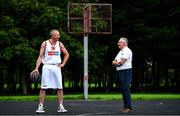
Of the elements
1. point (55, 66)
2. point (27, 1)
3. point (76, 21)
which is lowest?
point (55, 66)

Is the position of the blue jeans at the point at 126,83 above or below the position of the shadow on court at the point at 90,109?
above

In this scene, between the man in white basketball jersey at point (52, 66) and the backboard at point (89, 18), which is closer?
the man in white basketball jersey at point (52, 66)

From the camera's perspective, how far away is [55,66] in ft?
51.4

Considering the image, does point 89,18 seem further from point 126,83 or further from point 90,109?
point 126,83

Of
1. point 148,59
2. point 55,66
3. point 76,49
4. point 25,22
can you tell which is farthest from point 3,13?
point 55,66

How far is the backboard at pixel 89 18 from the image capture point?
29.0m

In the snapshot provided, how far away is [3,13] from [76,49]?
19.3ft

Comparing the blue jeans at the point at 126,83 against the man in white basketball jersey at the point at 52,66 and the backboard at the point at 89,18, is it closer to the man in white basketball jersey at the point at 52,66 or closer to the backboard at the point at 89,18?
the man in white basketball jersey at the point at 52,66

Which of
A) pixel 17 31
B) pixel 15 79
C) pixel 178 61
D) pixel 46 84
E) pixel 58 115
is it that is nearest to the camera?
pixel 58 115

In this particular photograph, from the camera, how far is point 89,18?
2911cm

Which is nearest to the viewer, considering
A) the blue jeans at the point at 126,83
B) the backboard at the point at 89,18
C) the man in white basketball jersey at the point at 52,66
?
the man in white basketball jersey at the point at 52,66

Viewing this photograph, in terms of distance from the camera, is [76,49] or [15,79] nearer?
[76,49]

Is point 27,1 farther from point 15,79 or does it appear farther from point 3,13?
point 15,79

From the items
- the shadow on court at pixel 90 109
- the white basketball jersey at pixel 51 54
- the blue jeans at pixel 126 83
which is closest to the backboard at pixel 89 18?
the shadow on court at pixel 90 109
